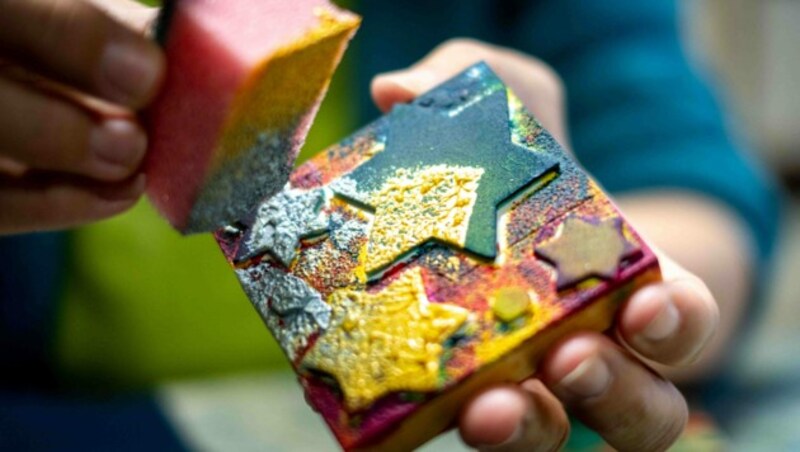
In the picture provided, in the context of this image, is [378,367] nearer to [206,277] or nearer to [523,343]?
[523,343]

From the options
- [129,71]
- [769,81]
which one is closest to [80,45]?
[129,71]

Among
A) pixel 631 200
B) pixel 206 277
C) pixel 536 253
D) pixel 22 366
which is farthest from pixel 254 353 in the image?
pixel 536 253

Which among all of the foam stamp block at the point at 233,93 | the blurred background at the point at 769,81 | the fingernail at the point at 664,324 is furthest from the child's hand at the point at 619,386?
the blurred background at the point at 769,81

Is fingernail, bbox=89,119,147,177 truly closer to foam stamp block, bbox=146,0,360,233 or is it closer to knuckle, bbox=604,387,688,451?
foam stamp block, bbox=146,0,360,233

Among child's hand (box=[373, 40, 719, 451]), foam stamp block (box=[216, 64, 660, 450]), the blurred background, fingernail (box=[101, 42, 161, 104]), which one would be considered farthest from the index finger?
the blurred background

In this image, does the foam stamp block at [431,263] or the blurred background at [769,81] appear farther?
the blurred background at [769,81]

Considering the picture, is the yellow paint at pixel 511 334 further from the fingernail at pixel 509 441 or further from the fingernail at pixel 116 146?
the fingernail at pixel 116 146
